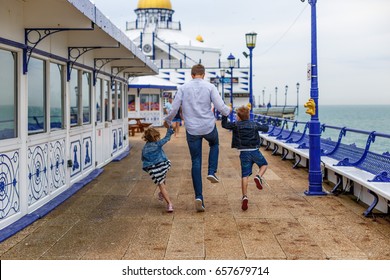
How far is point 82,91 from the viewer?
10.9m

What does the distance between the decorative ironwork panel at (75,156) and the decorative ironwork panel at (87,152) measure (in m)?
0.45

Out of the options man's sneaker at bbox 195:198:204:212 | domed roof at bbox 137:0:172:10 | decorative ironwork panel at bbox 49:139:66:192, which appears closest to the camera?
man's sneaker at bbox 195:198:204:212

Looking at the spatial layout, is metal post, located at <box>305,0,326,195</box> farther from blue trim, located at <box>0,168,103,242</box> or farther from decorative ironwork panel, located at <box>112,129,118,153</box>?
decorative ironwork panel, located at <box>112,129,118,153</box>

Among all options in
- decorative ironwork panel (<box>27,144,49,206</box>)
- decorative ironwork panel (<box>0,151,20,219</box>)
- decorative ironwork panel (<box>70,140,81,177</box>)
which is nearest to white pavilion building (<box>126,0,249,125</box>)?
decorative ironwork panel (<box>70,140,81,177</box>)

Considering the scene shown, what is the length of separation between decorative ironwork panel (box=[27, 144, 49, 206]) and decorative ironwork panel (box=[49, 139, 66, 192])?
0.29 m

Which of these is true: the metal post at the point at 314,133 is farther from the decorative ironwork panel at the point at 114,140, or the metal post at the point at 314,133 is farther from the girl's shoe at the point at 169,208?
the decorative ironwork panel at the point at 114,140

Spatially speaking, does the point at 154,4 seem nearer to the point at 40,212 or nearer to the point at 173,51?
the point at 173,51

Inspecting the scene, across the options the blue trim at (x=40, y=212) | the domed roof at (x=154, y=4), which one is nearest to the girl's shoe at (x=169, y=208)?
the blue trim at (x=40, y=212)

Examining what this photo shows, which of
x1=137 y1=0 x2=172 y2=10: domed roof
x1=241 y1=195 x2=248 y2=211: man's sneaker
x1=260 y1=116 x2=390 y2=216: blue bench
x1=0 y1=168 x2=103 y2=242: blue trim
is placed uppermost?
x1=137 y1=0 x2=172 y2=10: domed roof

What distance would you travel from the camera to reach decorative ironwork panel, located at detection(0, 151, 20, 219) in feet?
20.9

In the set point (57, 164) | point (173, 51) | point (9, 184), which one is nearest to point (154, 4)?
point (173, 51)

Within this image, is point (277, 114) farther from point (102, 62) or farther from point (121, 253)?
point (121, 253)

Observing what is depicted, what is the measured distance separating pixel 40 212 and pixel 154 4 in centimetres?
7370

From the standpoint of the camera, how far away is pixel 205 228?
664 centimetres
